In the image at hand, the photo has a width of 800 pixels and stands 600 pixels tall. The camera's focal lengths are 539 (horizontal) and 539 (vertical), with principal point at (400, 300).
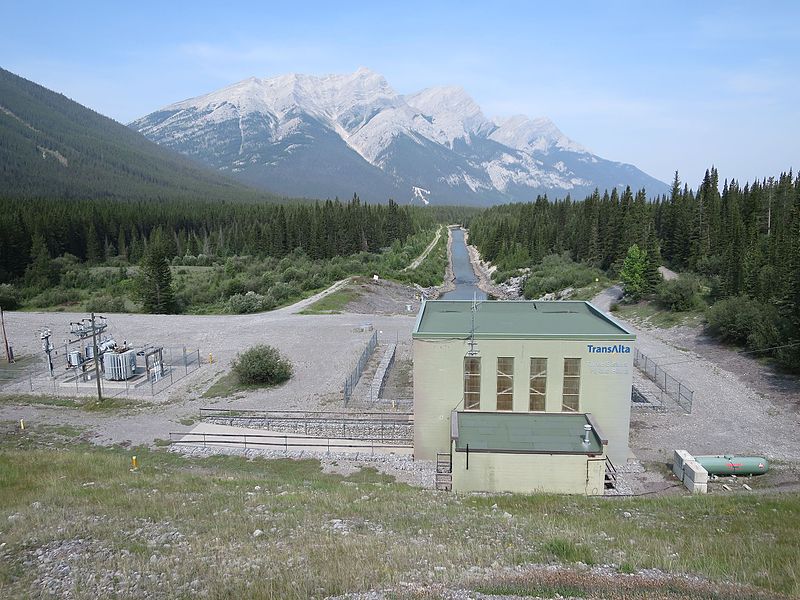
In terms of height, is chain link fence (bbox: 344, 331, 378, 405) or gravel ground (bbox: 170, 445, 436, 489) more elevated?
chain link fence (bbox: 344, 331, 378, 405)

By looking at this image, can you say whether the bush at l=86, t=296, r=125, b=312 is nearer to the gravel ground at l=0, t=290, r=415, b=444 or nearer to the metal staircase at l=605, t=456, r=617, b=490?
the gravel ground at l=0, t=290, r=415, b=444

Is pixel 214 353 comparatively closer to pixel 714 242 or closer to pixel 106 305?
pixel 106 305

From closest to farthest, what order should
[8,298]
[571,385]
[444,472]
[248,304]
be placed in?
[444,472] → [571,385] → [248,304] → [8,298]

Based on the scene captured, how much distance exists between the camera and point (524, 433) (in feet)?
62.8

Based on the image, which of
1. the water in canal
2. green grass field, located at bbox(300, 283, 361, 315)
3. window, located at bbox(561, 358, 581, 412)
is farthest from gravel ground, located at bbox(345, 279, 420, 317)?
window, located at bbox(561, 358, 581, 412)

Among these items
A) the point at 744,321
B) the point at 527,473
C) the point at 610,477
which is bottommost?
the point at 610,477

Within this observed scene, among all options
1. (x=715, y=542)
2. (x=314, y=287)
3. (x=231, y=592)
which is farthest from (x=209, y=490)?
(x=314, y=287)

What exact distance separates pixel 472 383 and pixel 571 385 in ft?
12.4

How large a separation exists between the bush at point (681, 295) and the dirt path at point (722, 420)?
12333 millimetres

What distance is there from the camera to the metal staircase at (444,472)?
1861 centimetres

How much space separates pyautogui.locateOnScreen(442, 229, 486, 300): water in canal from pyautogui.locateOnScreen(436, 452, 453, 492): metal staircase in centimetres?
3309

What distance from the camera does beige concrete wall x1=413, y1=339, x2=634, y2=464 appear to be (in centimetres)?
2044

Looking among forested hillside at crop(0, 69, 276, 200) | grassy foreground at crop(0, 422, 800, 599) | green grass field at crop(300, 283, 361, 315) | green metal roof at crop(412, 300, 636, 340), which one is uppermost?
forested hillside at crop(0, 69, 276, 200)

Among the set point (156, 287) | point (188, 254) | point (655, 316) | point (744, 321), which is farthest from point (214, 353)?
point (188, 254)
